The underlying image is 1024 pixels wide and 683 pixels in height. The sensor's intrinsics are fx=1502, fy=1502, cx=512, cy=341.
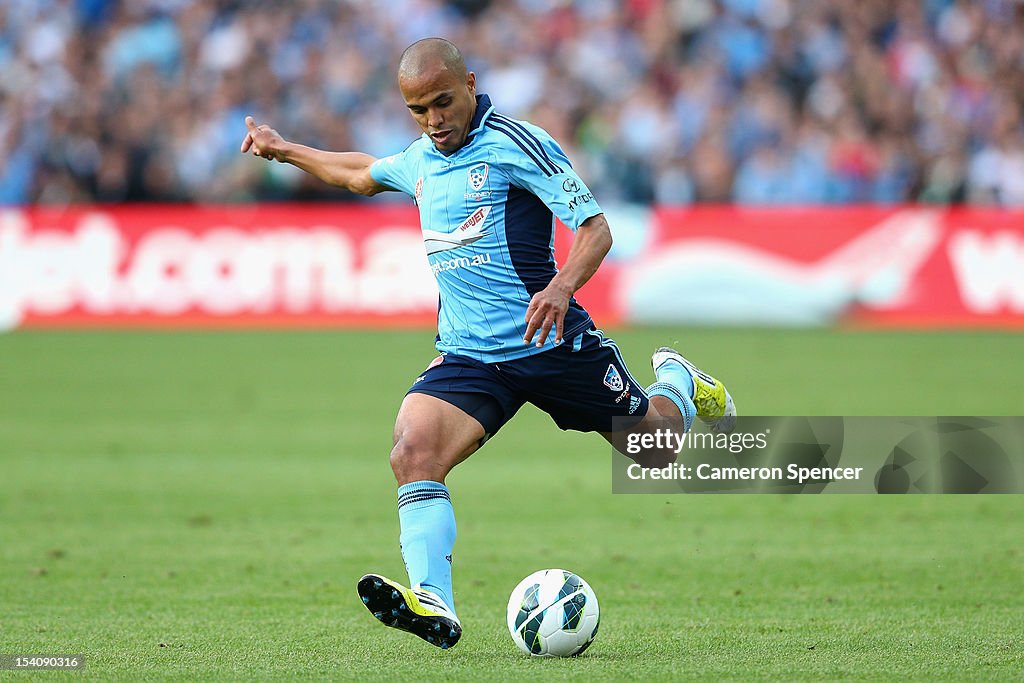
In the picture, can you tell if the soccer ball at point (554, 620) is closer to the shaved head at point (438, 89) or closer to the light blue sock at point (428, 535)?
the light blue sock at point (428, 535)

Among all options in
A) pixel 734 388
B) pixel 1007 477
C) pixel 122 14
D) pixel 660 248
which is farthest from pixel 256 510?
pixel 122 14

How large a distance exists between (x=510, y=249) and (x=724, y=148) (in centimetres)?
1619

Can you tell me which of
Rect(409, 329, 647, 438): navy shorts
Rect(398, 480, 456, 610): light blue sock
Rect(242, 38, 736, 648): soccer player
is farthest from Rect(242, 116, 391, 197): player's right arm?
Rect(398, 480, 456, 610): light blue sock

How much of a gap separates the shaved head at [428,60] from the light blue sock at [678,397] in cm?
181

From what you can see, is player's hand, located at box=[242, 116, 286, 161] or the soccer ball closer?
the soccer ball

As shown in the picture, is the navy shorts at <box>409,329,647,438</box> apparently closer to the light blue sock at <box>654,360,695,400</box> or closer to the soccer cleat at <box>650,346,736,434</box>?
the light blue sock at <box>654,360,695,400</box>

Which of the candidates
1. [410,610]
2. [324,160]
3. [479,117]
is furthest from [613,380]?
[324,160]

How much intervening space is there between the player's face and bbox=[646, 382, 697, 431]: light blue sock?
5.22 feet

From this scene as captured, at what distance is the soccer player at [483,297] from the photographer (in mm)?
5871

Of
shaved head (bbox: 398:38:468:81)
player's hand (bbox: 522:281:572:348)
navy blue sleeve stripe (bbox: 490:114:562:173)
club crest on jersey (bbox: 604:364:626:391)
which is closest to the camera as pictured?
player's hand (bbox: 522:281:572:348)

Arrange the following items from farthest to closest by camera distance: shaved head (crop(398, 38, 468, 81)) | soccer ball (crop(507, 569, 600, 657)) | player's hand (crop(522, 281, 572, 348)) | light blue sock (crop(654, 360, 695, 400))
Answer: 1. light blue sock (crop(654, 360, 695, 400))
2. shaved head (crop(398, 38, 468, 81))
3. soccer ball (crop(507, 569, 600, 657))
4. player's hand (crop(522, 281, 572, 348))

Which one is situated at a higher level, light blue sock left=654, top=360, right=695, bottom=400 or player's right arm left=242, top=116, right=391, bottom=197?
player's right arm left=242, top=116, right=391, bottom=197

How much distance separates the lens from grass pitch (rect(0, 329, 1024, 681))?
579 cm

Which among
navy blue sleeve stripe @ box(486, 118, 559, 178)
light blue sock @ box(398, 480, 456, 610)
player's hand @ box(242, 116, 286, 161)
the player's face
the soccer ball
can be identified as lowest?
the soccer ball
